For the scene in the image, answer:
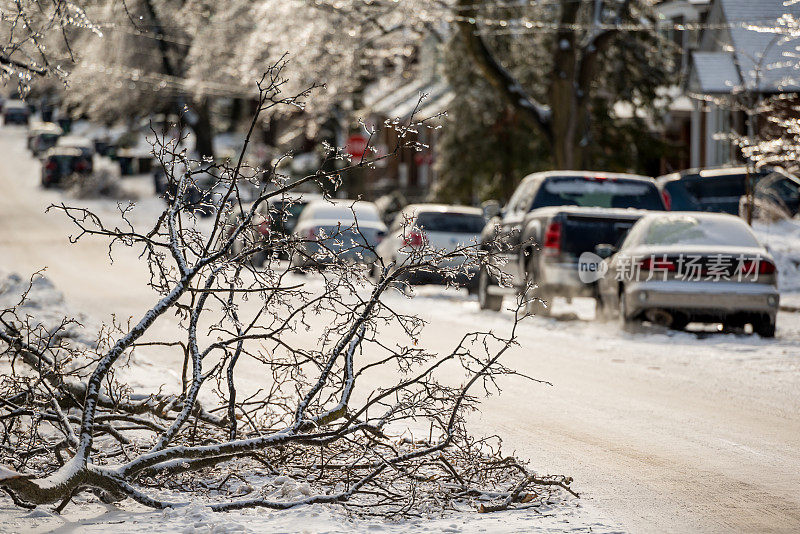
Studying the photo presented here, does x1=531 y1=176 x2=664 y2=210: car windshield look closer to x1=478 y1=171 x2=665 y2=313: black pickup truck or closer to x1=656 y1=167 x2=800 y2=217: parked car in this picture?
x1=478 y1=171 x2=665 y2=313: black pickup truck

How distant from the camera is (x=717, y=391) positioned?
33.2ft

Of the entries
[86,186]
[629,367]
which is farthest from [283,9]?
[629,367]

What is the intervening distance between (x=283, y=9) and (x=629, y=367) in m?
28.3

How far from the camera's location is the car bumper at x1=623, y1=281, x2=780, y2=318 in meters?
13.5

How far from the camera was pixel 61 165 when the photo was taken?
55281 millimetres

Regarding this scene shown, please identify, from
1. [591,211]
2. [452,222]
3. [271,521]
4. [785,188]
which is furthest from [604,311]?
[785,188]

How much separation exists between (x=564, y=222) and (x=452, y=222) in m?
6.57

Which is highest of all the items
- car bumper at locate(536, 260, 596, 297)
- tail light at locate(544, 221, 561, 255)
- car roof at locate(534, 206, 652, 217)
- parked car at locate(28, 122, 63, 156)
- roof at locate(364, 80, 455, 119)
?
roof at locate(364, 80, 455, 119)

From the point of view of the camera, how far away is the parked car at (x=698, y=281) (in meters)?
13.5

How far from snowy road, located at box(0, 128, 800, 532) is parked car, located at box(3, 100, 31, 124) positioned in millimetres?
80050

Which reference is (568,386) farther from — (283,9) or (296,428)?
(283,9)

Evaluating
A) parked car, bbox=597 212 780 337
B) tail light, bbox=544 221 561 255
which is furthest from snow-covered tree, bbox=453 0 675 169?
parked car, bbox=597 212 780 337

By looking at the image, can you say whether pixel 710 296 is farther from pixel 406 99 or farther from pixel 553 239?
pixel 406 99

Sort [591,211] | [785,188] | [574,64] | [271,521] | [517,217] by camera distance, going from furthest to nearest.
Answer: [574,64] < [785,188] < [517,217] < [591,211] < [271,521]
